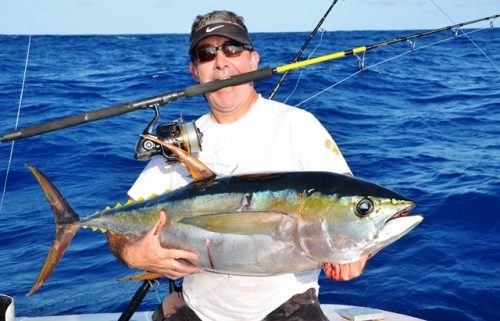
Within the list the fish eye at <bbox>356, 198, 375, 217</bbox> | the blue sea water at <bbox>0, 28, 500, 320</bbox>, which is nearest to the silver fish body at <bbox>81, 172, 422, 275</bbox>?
the fish eye at <bbox>356, 198, 375, 217</bbox>

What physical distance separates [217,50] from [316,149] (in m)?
0.83

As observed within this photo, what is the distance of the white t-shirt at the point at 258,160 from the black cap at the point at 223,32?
0.39 m

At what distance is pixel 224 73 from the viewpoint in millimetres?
3451

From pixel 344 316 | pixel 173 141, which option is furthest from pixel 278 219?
pixel 344 316

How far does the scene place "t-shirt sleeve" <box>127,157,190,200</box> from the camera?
140 inches

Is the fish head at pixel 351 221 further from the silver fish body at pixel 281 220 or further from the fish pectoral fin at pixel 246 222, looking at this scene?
the fish pectoral fin at pixel 246 222

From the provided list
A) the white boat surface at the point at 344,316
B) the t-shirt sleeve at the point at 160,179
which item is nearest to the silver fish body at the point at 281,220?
the t-shirt sleeve at the point at 160,179

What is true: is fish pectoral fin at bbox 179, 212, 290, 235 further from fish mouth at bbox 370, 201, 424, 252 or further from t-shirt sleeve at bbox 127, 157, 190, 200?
t-shirt sleeve at bbox 127, 157, 190, 200

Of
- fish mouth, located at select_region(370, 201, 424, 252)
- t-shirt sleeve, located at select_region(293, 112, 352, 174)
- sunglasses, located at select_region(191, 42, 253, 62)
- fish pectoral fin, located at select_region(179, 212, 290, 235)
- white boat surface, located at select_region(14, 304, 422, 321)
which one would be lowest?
white boat surface, located at select_region(14, 304, 422, 321)

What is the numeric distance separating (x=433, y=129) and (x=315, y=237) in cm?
1095

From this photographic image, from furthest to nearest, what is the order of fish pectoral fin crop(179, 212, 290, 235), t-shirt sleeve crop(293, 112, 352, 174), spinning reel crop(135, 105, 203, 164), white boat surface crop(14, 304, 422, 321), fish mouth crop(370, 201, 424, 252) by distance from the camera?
white boat surface crop(14, 304, 422, 321)
spinning reel crop(135, 105, 203, 164)
t-shirt sleeve crop(293, 112, 352, 174)
fish pectoral fin crop(179, 212, 290, 235)
fish mouth crop(370, 201, 424, 252)

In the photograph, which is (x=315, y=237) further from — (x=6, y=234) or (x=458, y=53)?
(x=458, y=53)

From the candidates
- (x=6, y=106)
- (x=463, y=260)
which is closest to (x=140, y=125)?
(x=6, y=106)

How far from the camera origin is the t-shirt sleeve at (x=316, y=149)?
312 cm
